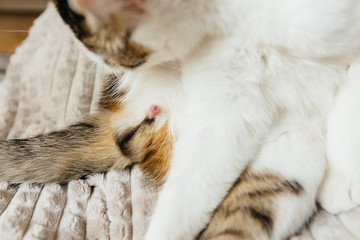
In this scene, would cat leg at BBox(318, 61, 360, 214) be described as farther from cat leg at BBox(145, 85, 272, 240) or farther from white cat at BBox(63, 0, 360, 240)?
cat leg at BBox(145, 85, 272, 240)

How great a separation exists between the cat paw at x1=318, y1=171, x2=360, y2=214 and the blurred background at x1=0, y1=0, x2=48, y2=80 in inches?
67.0

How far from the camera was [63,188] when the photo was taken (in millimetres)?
1022

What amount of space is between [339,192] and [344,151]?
84 millimetres

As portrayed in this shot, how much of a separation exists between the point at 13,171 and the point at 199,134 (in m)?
0.49

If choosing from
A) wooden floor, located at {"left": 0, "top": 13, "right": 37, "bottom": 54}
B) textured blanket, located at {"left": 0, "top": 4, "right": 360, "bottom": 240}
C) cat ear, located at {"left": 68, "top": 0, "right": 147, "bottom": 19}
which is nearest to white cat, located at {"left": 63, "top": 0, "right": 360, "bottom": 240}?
cat ear, located at {"left": 68, "top": 0, "right": 147, "bottom": 19}

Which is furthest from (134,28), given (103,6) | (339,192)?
(339,192)

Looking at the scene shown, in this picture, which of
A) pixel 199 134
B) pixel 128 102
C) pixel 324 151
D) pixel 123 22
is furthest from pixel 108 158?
pixel 324 151

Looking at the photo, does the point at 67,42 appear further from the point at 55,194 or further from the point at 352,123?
the point at 352,123

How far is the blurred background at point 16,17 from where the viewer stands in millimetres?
2039

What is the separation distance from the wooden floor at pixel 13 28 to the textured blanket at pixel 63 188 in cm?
45

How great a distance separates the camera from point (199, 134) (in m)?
0.88

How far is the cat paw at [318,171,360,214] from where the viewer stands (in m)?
0.79

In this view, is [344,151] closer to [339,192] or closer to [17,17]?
[339,192]

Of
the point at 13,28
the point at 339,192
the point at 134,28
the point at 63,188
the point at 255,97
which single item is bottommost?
the point at 13,28
